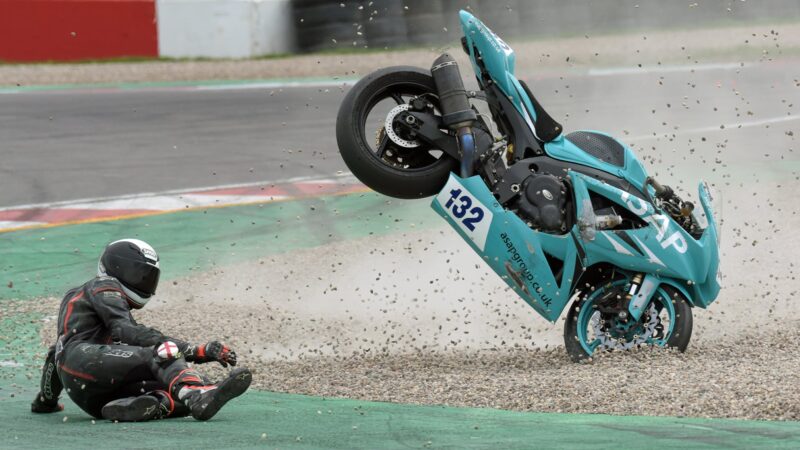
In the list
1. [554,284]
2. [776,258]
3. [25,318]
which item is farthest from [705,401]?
[25,318]

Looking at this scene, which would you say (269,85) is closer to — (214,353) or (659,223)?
(659,223)

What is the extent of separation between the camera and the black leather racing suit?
274 inches

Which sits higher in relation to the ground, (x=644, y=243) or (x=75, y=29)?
(x=644, y=243)

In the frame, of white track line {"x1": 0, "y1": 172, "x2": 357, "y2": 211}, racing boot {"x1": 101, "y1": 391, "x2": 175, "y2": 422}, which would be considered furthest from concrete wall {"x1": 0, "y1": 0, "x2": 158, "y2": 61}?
racing boot {"x1": 101, "y1": 391, "x2": 175, "y2": 422}

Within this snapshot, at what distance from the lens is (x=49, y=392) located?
7.13 metres

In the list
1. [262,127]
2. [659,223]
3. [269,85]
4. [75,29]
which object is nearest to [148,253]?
[659,223]

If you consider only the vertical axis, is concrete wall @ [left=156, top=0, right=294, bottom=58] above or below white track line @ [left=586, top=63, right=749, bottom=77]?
below

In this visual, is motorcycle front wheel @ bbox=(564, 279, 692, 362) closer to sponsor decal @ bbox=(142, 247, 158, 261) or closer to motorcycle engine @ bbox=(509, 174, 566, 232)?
motorcycle engine @ bbox=(509, 174, 566, 232)

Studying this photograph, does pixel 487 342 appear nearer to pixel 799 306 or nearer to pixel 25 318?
pixel 799 306

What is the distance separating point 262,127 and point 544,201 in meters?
10.8

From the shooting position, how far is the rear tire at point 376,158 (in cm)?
812

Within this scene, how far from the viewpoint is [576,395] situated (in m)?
7.02

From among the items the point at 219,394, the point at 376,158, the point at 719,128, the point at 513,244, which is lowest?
the point at 719,128

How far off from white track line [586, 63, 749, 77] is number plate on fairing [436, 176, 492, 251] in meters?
7.31
